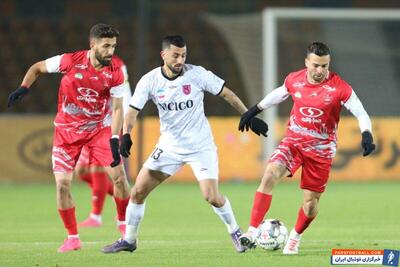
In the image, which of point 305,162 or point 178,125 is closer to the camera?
point 178,125

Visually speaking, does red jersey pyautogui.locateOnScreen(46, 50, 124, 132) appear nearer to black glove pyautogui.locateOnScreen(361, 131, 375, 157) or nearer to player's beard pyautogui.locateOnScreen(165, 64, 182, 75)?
player's beard pyautogui.locateOnScreen(165, 64, 182, 75)

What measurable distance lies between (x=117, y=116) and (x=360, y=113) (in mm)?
2333

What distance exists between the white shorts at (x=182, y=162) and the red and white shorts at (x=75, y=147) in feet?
3.51

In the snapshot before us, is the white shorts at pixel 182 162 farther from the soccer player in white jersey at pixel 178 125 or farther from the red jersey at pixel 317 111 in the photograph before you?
the red jersey at pixel 317 111

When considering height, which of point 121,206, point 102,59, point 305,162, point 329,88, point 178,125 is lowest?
point 121,206

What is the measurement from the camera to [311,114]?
33.1 feet

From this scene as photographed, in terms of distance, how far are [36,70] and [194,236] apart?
8.51ft

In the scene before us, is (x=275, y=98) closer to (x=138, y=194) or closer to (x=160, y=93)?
(x=160, y=93)

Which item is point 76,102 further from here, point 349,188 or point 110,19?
point 110,19

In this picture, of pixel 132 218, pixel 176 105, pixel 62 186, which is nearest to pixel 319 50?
pixel 176 105

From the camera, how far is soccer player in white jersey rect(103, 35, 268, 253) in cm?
994

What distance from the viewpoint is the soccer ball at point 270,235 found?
10.1 m

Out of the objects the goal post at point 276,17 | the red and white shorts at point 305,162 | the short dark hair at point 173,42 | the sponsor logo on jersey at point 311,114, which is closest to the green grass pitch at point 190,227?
the red and white shorts at point 305,162

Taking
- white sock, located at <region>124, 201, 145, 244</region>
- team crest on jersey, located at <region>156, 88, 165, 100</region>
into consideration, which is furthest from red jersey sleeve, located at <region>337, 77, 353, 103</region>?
white sock, located at <region>124, 201, 145, 244</region>
